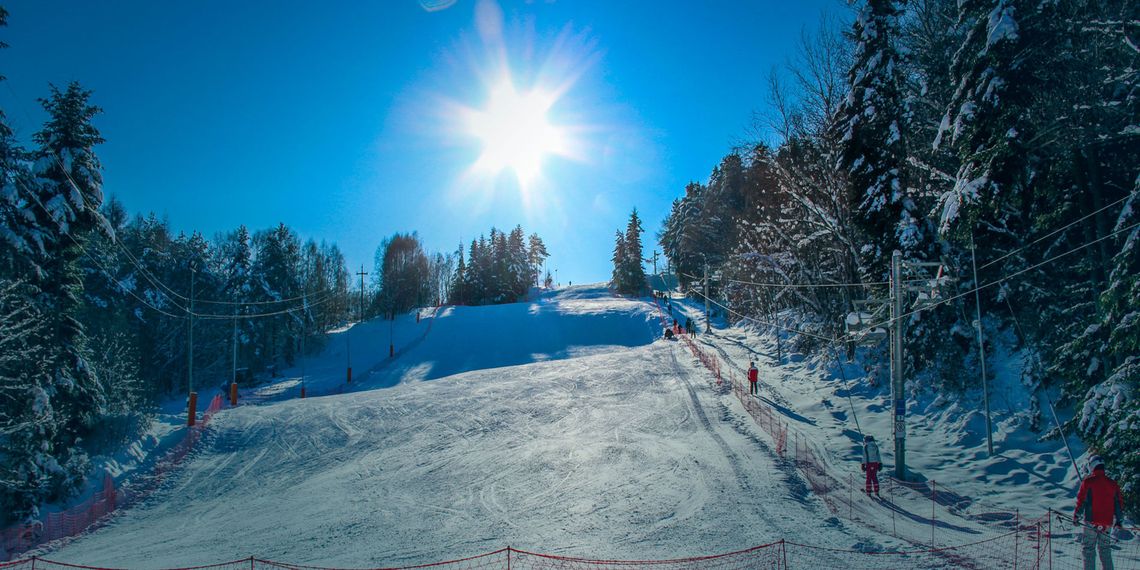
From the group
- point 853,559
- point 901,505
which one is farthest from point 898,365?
point 853,559

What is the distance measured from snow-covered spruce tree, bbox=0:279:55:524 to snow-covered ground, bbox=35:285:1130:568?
9.09ft

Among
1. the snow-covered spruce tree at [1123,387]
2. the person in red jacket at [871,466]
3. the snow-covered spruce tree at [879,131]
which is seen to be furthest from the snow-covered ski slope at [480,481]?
the snow-covered spruce tree at [879,131]

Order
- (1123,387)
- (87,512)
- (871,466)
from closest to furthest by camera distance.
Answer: (1123,387) < (871,466) < (87,512)

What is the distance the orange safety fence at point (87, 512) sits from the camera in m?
14.8

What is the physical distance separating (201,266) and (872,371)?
50.8m

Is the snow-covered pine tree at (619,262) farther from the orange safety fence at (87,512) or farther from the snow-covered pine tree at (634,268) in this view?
the orange safety fence at (87,512)

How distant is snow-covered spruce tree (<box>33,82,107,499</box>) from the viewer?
66.3 feet

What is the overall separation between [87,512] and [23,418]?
4320mm

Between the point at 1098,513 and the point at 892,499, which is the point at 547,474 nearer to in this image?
the point at 892,499

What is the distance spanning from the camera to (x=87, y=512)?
16328mm

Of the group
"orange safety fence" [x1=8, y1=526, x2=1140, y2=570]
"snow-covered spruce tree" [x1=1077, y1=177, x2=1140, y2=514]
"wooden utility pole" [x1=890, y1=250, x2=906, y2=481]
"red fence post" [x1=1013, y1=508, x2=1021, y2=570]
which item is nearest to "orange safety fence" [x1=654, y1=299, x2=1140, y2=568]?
"red fence post" [x1=1013, y1=508, x2=1021, y2=570]

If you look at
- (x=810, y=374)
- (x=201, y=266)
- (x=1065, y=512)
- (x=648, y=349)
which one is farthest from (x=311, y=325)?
(x=1065, y=512)

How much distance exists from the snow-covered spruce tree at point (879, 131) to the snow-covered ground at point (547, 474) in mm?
6271

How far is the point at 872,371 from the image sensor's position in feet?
77.0
